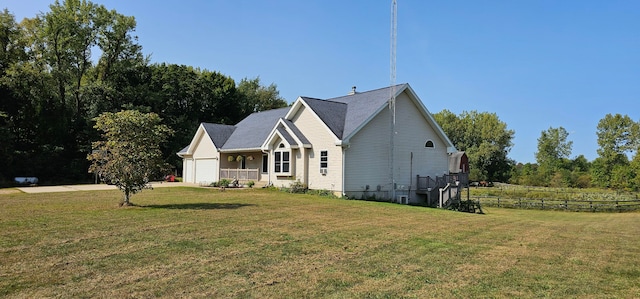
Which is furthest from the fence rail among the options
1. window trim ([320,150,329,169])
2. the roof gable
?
window trim ([320,150,329,169])

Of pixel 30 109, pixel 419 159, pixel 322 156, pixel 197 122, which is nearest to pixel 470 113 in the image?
pixel 197 122

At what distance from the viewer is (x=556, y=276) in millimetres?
6281

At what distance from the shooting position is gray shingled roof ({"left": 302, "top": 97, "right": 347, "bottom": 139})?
22031 mm

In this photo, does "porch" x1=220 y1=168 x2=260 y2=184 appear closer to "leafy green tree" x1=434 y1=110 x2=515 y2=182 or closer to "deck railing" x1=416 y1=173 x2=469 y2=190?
"deck railing" x1=416 y1=173 x2=469 y2=190

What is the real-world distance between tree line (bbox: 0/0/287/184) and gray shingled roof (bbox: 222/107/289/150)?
8.11m

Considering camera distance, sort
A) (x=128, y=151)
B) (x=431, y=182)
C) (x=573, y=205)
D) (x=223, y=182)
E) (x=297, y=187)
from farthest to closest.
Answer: (x=573, y=205)
(x=223, y=182)
(x=431, y=182)
(x=297, y=187)
(x=128, y=151)

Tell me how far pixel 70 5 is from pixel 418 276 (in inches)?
1819

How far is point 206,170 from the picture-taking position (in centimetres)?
3070

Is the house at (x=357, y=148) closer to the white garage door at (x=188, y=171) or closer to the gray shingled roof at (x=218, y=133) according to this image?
the gray shingled roof at (x=218, y=133)

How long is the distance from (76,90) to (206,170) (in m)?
18.1

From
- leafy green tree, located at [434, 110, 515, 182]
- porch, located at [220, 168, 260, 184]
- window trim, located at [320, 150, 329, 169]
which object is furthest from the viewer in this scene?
leafy green tree, located at [434, 110, 515, 182]

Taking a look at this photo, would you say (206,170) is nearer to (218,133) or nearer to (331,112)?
(218,133)

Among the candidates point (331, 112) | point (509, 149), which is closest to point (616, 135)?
point (509, 149)

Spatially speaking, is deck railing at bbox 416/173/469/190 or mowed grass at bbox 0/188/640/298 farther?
deck railing at bbox 416/173/469/190
